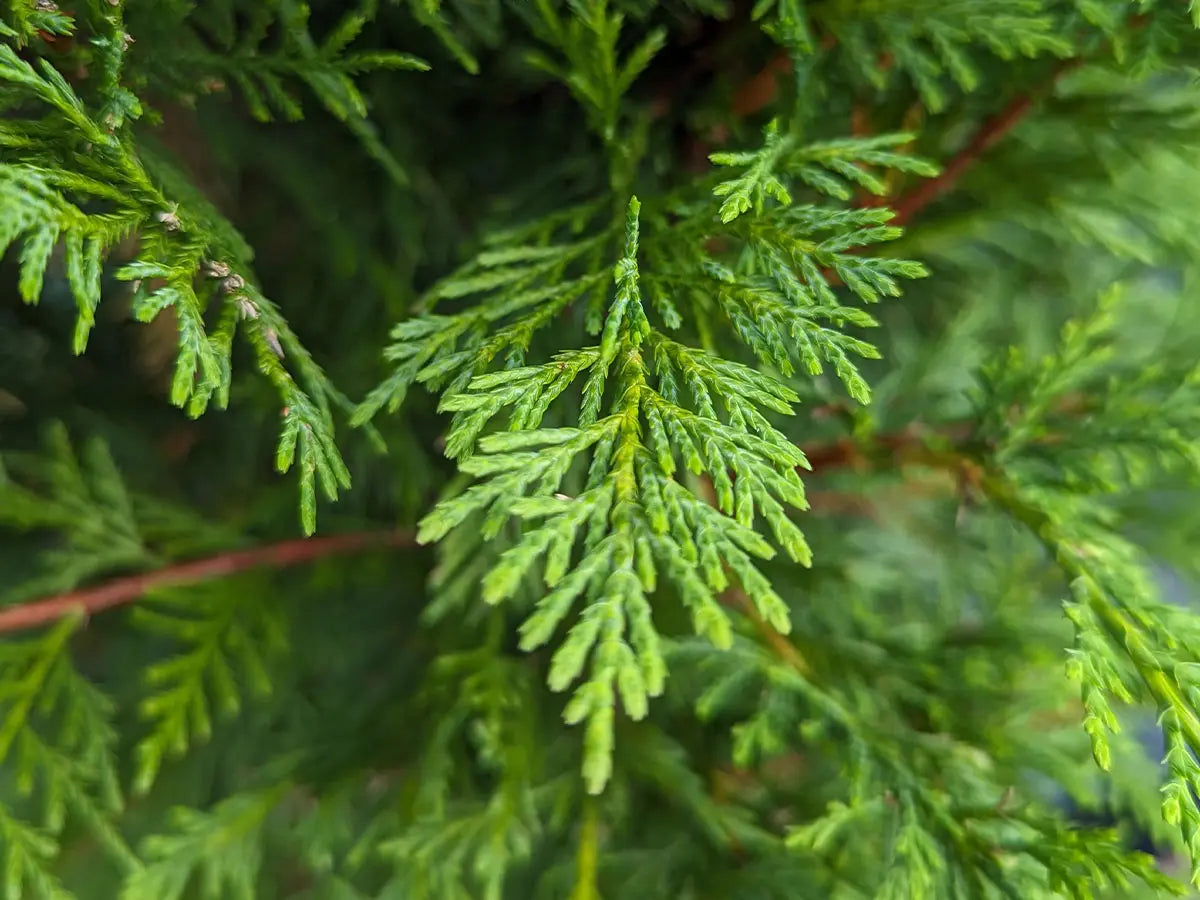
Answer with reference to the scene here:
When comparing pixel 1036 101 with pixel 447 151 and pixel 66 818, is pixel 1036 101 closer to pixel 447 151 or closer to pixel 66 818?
pixel 447 151

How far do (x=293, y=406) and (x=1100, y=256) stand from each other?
3.97 feet

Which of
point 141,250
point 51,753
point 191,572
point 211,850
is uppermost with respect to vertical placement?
point 141,250

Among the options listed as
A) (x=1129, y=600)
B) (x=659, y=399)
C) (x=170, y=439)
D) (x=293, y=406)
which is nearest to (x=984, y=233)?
(x=1129, y=600)

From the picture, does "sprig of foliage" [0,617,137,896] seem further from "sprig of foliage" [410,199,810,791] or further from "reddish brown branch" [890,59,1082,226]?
"reddish brown branch" [890,59,1082,226]

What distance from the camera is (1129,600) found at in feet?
2.28

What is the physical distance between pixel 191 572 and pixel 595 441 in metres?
0.59

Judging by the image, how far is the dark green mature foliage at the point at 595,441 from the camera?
22.8 inches

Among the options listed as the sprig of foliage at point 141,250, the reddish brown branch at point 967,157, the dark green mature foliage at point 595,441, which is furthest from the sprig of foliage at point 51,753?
the reddish brown branch at point 967,157

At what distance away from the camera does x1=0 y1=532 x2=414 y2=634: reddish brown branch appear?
0.92m

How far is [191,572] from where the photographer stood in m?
0.99

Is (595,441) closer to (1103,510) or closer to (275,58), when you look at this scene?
(275,58)

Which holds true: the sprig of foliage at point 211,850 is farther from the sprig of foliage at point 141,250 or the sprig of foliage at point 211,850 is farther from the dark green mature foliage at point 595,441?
the sprig of foliage at point 141,250

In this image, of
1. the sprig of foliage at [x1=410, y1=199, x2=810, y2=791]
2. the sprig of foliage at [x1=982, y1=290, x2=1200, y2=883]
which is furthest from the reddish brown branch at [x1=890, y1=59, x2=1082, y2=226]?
the sprig of foliage at [x1=410, y1=199, x2=810, y2=791]

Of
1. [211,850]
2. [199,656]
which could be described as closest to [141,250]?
[199,656]
